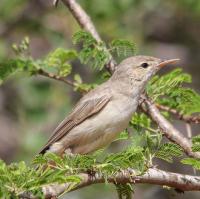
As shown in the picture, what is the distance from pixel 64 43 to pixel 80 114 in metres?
3.84

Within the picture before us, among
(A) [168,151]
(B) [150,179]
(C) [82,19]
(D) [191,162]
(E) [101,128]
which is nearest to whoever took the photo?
(D) [191,162]

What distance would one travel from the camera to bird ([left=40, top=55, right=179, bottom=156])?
5.46 m

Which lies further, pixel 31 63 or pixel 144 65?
pixel 144 65

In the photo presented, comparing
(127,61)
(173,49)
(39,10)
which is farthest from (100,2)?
(127,61)

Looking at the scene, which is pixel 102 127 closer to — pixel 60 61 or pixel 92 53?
pixel 92 53

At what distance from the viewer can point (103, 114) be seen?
566cm

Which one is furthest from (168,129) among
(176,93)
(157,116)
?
(176,93)

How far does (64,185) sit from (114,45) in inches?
76.2

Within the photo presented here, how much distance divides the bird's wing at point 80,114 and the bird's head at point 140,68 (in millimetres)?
409

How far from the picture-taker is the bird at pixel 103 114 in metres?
5.46

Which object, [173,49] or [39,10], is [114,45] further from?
[173,49]

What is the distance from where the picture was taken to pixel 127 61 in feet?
20.7

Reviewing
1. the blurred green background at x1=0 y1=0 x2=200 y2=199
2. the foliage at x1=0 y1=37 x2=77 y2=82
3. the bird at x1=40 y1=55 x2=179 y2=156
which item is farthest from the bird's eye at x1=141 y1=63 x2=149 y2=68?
the blurred green background at x1=0 y1=0 x2=200 y2=199

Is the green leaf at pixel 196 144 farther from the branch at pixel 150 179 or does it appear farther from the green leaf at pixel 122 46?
the green leaf at pixel 122 46
